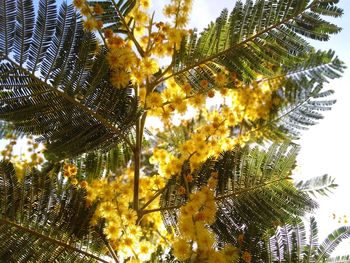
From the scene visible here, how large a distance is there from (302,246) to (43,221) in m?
1.84

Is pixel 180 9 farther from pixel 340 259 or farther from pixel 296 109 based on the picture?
pixel 340 259

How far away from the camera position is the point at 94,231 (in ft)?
10.0

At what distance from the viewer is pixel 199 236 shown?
2.28 m

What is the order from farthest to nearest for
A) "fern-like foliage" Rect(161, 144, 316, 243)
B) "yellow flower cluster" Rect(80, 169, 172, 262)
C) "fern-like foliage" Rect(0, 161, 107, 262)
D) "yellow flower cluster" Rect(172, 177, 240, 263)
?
"fern-like foliage" Rect(161, 144, 316, 243) < "yellow flower cluster" Rect(80, 169, 172, 262) < "fern-like foliage" Rect(0, 161, 107, 262) < "yellow flower cluster" Rect(172, 177, 240, 263)

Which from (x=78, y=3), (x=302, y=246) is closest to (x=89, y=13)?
(x=78, y=3)

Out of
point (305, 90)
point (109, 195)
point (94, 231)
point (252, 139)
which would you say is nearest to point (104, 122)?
point (109, 195)

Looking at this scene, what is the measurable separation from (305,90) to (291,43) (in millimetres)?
478

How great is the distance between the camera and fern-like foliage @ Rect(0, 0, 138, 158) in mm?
2922

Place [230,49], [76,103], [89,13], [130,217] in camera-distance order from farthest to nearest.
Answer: [230,49] → [89,13] → [76,103] → [130,217]

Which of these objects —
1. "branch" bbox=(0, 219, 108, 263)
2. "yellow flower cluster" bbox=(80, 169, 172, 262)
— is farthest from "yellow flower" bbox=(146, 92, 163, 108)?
"branch" bbox=(0, 219, 108, 263)

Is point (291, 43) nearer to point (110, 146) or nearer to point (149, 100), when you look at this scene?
point (149, 100)

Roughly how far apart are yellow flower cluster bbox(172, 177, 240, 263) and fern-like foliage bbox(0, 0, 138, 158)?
39.4 inches

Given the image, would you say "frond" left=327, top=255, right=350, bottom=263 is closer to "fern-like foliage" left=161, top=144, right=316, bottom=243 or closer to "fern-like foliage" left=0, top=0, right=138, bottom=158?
"fern-like foliage" left=161, top=144, right=316, bottom=243

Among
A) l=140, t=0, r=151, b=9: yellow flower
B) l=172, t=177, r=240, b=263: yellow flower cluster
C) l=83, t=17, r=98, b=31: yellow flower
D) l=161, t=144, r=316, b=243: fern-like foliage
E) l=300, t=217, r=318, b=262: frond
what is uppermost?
l=140, t=0, r=151, b=9: yellow flower
